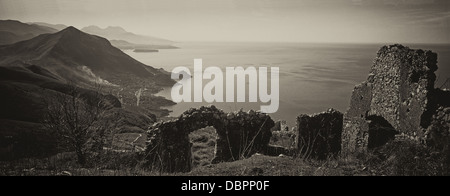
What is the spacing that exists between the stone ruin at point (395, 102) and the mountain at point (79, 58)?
3818 inches

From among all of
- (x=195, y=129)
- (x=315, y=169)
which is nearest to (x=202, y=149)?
(x=195, y=129)

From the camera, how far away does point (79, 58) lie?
379 feet

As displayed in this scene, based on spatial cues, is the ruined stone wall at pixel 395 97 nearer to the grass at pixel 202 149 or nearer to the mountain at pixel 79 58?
the grass at pixel 202 149

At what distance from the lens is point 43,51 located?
11225cm

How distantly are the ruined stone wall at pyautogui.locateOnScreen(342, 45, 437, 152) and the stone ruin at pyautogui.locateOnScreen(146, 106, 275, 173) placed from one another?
427 centimetres

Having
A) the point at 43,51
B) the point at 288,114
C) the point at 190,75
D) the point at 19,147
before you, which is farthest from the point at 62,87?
the point at 190,75

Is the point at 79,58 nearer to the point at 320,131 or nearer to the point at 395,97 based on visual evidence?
the point at 320,131

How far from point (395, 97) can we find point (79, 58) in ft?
396

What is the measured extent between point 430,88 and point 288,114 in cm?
5967

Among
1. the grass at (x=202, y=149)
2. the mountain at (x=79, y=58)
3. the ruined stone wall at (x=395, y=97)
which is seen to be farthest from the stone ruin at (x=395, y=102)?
the mountain at (x=79, y=58)

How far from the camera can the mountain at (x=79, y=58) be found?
102938 millimetres

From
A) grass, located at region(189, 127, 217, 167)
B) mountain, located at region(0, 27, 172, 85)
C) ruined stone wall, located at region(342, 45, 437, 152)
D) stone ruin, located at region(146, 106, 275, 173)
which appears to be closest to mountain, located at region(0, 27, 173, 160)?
mountain, located at region(0, 27, 172, 85)

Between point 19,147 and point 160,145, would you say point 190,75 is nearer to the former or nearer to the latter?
point 19,147

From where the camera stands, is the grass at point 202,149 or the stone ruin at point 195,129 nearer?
the stone ruin at point 195,129
